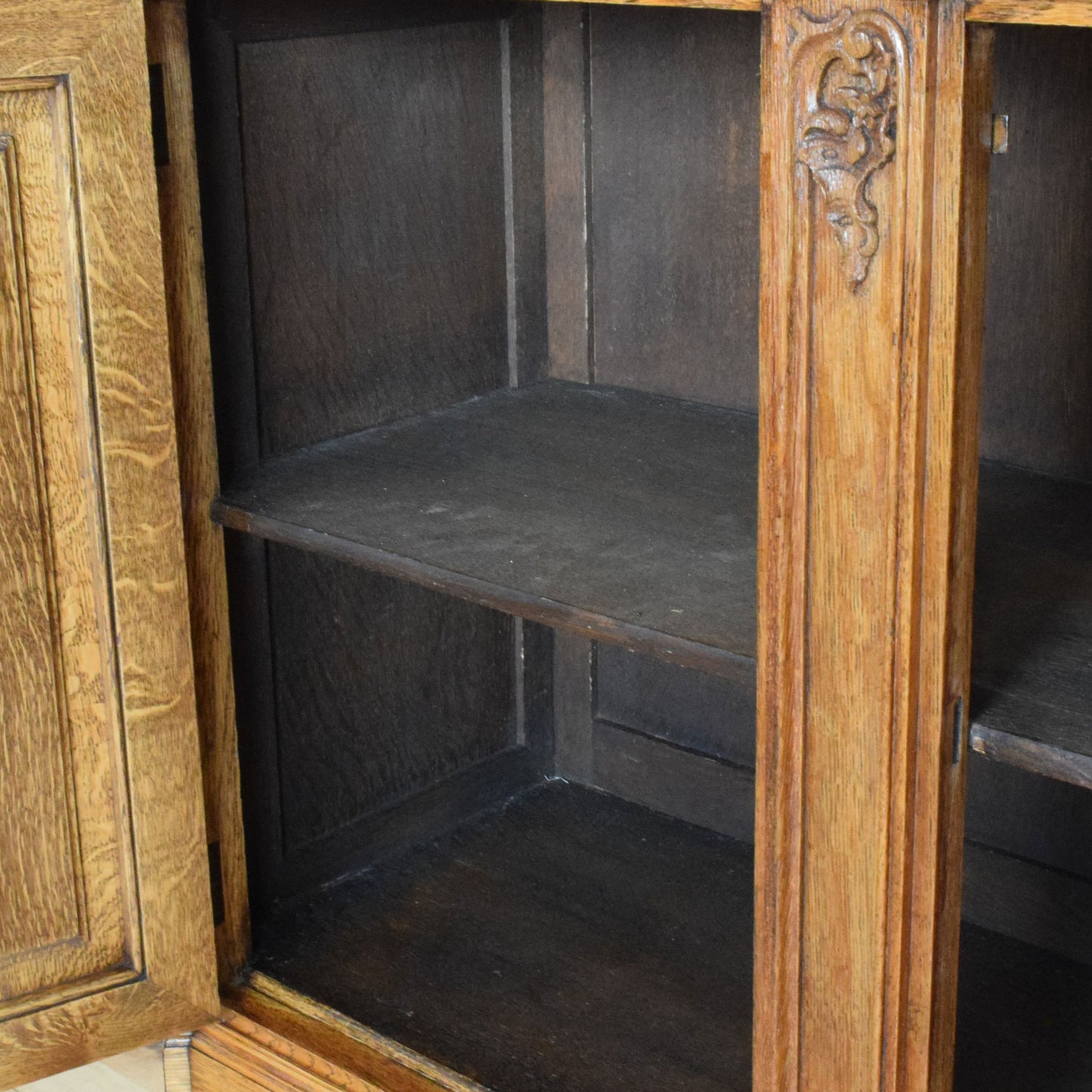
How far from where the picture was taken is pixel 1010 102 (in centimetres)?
157

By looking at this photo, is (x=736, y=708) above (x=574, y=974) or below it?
above

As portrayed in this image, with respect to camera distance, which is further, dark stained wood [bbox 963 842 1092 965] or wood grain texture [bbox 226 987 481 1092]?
dark stained wood [bbox 963 842 1092 965]

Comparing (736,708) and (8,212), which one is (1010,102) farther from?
(8,212)

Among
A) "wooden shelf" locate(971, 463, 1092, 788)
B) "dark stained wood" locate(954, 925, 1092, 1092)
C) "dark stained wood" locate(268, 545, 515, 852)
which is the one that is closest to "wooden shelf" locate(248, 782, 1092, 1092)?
"dark stained wood" locate(954, 925, 1092, 1092)

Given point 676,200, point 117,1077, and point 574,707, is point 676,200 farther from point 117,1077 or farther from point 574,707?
point 117,1077

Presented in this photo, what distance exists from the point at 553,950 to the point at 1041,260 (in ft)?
2.90

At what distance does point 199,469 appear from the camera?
1615 mm

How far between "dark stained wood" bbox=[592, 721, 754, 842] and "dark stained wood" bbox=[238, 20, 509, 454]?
0.50 meters

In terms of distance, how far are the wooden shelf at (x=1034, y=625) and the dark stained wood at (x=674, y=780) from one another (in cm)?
56

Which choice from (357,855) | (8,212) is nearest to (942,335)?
(8,212)

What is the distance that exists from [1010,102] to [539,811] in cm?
104

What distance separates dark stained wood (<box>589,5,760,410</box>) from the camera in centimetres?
179

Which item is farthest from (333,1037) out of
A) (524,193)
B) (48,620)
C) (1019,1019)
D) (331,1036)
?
(524,193)

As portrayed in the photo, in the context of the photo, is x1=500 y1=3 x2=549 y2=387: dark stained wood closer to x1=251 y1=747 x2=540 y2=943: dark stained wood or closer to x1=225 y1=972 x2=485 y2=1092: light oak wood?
x1=251 y1=747 x2=540 y2=943: dark stained wood
